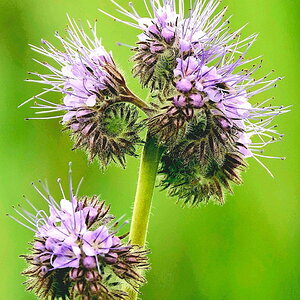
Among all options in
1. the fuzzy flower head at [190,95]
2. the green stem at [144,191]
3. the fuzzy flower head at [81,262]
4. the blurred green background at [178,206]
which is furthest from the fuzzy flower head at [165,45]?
the blurred green background at [178,206]

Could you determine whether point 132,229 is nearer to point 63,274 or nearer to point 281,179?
point 63,274

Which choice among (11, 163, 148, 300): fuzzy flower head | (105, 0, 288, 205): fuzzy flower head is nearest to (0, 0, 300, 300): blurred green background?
(105, 0, 288, 205): fuzzy flower head

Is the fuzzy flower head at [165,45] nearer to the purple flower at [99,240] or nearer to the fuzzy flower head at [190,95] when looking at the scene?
the fuzzy flower head at [190,95]

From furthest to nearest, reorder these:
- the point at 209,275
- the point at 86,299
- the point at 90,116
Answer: the point at 209,275
the point at 90,116
the point at 86,299

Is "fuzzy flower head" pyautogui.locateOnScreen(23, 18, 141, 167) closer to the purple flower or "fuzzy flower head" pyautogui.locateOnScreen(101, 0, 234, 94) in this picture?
"fuzzy flower head" pyautogui.locateOnScreen(101, 0, 234, 94)

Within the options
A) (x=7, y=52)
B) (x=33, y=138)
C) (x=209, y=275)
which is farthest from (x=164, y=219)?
(x=7, y=52)

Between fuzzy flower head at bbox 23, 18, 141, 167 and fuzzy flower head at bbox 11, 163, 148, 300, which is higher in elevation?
fuzzy flower head at bbox 23, 18, 141, 167

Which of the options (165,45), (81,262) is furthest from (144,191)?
(165,45)
